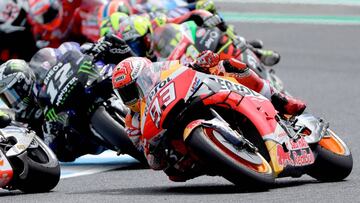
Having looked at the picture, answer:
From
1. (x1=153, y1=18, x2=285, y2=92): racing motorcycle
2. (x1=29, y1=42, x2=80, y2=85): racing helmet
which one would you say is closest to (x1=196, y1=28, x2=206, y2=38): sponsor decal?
(x1=153, y1=18, x2=285, y2=92): racing motorcycle

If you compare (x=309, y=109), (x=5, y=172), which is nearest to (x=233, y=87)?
(x=5, y=172)

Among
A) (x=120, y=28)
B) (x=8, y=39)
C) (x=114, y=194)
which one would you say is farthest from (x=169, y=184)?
(x=8, y=39)

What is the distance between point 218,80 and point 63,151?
113 inches

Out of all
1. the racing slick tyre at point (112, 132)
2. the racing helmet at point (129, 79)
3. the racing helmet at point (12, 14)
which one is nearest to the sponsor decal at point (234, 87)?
the racing helmet at point (129, 79)

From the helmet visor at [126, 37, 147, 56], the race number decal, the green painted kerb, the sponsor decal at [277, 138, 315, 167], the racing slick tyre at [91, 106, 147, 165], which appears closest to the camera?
the race number decal

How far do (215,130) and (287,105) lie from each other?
130cm

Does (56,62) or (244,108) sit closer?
(244,108)

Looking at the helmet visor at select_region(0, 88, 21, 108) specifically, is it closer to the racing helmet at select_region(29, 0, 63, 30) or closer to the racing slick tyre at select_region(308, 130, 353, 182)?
the racing slick tyre at select_region(308, 130, 353, 182)

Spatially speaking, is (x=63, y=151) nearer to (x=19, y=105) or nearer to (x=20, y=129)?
(x=19, y=105)

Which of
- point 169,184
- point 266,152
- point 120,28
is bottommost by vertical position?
point 120,28

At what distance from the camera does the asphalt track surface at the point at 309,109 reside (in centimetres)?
1093

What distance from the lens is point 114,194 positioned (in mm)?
11328

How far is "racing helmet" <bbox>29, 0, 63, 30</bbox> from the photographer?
787 inches

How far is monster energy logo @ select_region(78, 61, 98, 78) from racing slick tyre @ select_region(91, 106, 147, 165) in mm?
330
